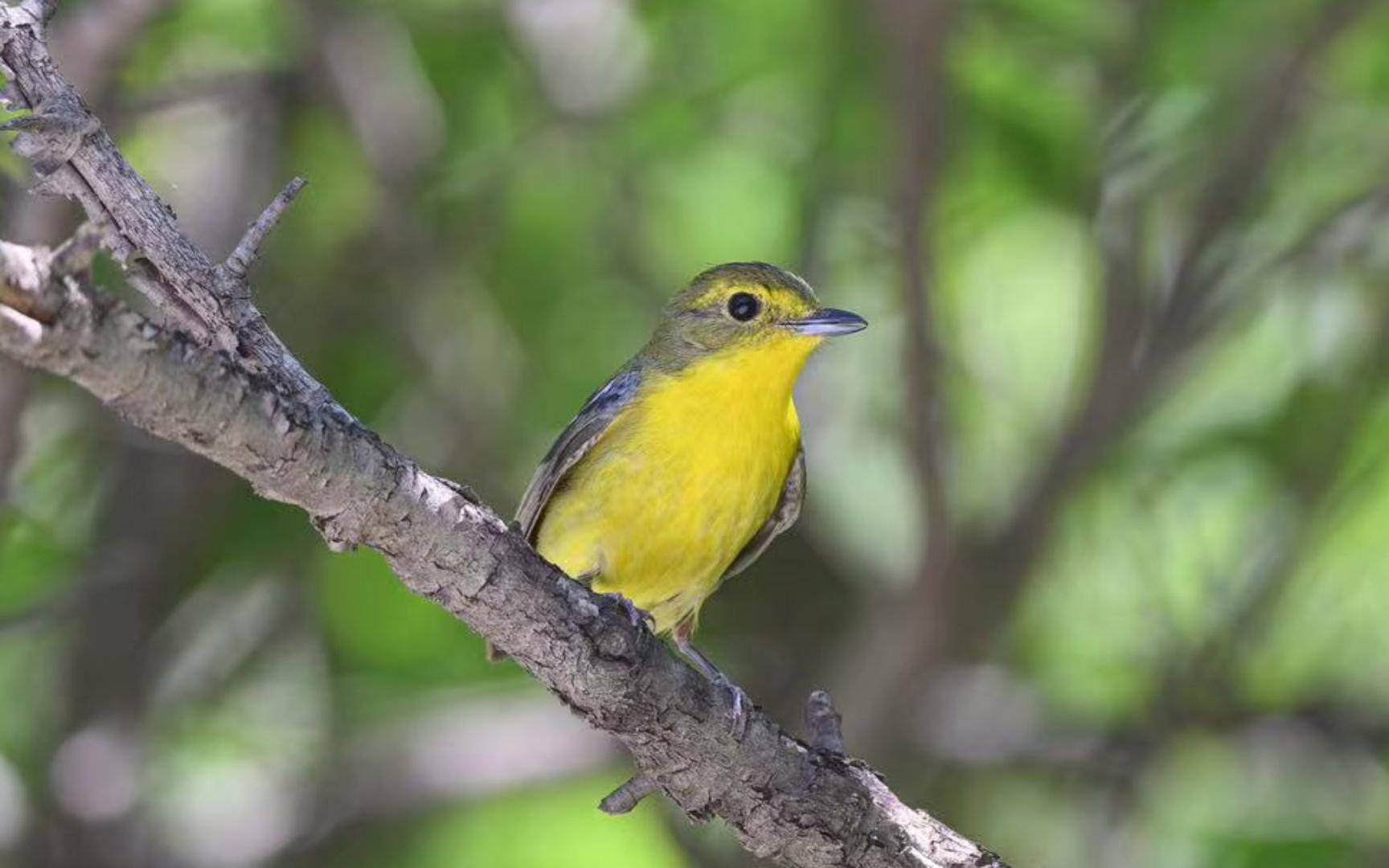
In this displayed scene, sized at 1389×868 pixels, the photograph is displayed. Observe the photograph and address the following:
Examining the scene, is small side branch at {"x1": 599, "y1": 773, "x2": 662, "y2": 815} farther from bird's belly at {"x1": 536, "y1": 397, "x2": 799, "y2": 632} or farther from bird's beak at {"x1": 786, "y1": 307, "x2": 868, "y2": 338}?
bird's beak at {"x1": 786, "y1": 307, "x2": 868, "y2": 338}

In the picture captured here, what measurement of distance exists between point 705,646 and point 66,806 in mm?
2350

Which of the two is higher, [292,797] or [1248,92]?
[1248,92]

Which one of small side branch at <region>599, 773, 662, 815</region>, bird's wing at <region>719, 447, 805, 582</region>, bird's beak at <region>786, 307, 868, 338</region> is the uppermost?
bird's beak at <region>786, 307, 868, 338</region>

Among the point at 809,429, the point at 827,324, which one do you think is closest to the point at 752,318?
the point at 827,324

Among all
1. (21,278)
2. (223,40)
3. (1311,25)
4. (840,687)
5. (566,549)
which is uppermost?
(1311,25)

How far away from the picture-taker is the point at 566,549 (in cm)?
529

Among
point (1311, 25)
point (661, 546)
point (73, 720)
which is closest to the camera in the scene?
point (661, 546)

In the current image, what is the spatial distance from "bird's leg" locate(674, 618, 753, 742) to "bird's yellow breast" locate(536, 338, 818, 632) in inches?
8.4

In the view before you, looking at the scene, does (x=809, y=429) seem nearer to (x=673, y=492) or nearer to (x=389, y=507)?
(x=673, y=492)

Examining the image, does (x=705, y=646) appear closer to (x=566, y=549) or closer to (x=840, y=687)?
(x=840, y=687)

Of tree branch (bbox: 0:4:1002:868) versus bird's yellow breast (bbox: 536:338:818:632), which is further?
bird's yellow breast (bbox: 536:338:818:632)

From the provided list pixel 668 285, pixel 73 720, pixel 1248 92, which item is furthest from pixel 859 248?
pixel 73 720

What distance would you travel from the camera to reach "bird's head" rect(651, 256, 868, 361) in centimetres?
572

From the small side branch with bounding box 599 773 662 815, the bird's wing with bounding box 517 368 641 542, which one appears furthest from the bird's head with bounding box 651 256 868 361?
the small side branch with bounding box 599 773 662 815
